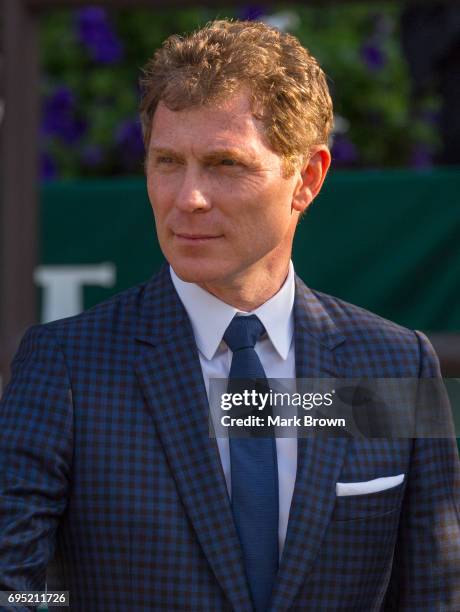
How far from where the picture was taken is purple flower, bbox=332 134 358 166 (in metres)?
6.45

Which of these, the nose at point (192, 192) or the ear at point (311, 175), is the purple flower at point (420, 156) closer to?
the ear at point (311, 175)

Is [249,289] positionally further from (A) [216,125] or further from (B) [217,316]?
(A) [216,125]

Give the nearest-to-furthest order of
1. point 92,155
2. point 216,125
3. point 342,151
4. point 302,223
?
1. point 216,125
2. point 302,223
3. point 342,151
4. point 92,155

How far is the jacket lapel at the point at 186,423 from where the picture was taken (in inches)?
81.7

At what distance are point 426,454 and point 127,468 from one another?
54cm

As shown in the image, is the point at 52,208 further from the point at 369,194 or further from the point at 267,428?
the point at 267,428

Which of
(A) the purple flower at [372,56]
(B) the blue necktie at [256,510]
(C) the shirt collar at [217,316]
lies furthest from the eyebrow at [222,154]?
(A) the purple flower at [372,56]

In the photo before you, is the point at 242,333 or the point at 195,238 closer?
the point at 195,238

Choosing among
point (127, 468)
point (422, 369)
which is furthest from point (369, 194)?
point (127, 468)

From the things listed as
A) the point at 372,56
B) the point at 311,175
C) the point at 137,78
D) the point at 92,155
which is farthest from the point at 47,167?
the point at 311,175

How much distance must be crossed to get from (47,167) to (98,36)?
769 millimetres

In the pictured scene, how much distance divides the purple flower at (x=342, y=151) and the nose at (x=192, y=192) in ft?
14.4

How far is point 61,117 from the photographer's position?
6.84 m

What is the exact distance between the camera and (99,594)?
2.12 meters
